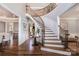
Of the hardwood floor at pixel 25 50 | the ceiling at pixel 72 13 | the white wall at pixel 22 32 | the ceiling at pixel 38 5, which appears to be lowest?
the hardwood floor at pixel 25 50

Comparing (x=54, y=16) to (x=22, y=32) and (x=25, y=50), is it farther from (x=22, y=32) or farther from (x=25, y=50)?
(x=25, y=50)

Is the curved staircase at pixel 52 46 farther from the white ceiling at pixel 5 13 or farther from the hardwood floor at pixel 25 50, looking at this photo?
the white ceiling at pixel 5 13

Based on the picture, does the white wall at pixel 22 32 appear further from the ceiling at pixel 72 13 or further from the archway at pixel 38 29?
the ceiling at pixel 72 13

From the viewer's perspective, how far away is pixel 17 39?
234cm

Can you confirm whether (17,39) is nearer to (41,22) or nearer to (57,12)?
(41,22)

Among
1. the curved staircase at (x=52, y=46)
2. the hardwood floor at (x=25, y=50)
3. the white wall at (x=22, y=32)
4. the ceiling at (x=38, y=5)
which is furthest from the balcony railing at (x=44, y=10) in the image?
the hardwood floor at (x=25, y=50)

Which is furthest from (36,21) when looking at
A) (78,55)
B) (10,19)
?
(78,55)

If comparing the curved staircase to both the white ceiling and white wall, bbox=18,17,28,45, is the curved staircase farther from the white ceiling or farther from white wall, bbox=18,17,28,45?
the white ceiling

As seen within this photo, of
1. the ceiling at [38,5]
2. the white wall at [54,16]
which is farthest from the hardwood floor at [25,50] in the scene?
the ceiling at [38,5]

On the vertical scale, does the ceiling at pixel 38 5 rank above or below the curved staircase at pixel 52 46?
above

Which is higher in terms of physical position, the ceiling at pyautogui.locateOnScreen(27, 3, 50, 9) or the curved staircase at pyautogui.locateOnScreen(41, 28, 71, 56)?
the ceiling at pyautogui.locateOnScreen(27, 3, 50, 9)

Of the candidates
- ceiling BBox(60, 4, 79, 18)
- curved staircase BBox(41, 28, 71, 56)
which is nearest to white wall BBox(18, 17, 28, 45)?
curved staircase BBox(41, 28, 71, 56)

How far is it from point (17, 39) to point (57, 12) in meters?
0.84

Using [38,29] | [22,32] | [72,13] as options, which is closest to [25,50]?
[22,32]
